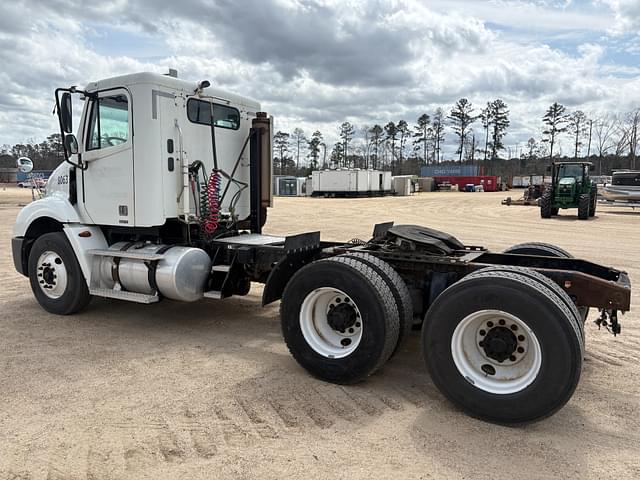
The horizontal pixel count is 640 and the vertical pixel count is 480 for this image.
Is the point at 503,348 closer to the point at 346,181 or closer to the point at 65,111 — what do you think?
the point at 65,111

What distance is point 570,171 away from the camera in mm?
23938

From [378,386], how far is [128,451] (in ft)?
6.77

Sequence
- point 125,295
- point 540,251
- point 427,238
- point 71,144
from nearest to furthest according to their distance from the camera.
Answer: point 427,238 < point 540,251 < point 125,295 < point 71,144

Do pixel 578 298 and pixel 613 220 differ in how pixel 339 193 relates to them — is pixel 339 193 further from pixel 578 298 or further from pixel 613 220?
pixel 578 298

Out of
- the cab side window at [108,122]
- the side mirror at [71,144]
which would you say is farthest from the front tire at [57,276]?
the cab side window at [108,122]

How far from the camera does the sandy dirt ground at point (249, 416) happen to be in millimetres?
3254

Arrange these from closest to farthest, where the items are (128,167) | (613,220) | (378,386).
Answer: (378,386), (128,167), (613,220)

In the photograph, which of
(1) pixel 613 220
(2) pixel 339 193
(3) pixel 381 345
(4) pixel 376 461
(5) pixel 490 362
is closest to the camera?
(4) pixel 376 461

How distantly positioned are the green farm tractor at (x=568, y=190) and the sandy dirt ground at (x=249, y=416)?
18245 mm

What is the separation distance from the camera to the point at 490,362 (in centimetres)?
386

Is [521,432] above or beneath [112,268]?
beneath

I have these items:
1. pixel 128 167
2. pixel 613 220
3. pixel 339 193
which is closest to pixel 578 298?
pixel 128 167

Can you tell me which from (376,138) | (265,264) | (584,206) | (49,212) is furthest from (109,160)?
(376,138)

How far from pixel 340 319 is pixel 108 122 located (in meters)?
3.87
